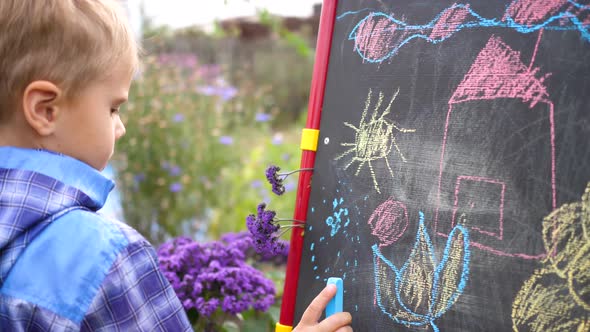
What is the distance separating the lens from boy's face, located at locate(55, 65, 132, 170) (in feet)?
4.14

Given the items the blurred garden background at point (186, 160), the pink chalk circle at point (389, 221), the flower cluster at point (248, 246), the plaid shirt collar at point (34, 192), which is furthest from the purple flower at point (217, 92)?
the plaid shirt collar at point (34, 192)

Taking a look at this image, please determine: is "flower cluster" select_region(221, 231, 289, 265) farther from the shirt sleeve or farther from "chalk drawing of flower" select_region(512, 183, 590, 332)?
"chalk drawing of flower" select_region(512, 183, 590, 332)

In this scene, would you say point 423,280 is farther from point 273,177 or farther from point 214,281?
point 214,281

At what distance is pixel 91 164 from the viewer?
1.32m

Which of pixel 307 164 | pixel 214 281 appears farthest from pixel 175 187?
pixel 307 164

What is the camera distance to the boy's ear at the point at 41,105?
47.8 inches

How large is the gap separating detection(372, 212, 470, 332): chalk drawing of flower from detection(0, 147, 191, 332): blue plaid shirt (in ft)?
1.63

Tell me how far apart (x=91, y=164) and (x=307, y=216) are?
57 cm

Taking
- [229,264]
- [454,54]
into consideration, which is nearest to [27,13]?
[454,54]

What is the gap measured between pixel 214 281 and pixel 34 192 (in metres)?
0.98

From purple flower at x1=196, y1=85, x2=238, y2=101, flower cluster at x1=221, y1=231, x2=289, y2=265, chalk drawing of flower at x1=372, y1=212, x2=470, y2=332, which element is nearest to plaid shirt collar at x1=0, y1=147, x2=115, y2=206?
chalk drawing of flower at x1=372, y1=212, x2=470, y2=332

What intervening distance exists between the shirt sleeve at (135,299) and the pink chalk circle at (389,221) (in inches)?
19.1

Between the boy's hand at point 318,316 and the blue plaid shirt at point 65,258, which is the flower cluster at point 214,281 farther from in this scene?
the blue plaid shirt at point 65,258

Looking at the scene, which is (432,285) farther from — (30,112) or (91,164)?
(30,112)
